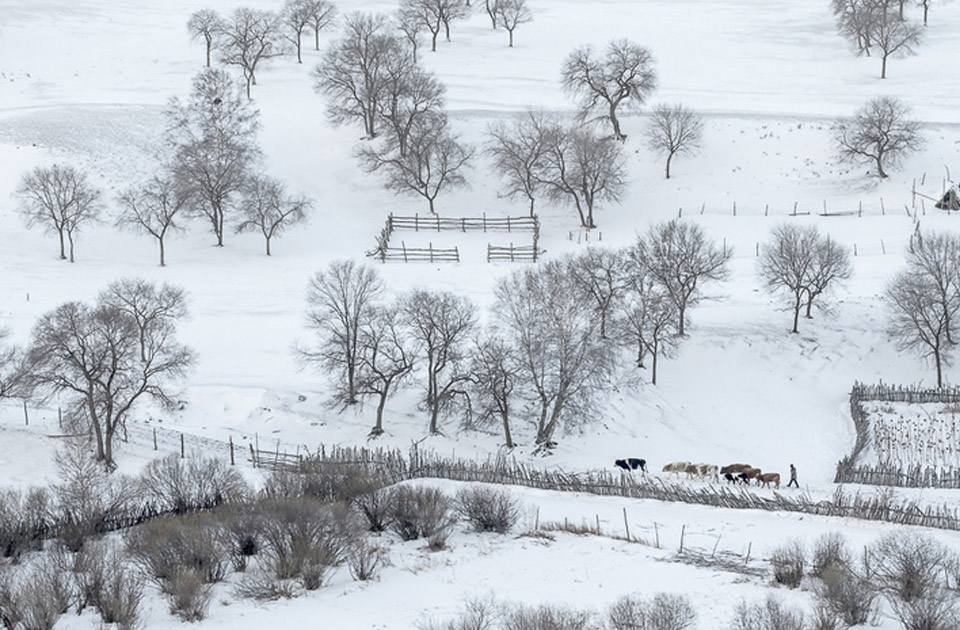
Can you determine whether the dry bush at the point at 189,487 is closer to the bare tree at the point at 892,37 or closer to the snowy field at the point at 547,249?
the snowy field at the point at 547,249

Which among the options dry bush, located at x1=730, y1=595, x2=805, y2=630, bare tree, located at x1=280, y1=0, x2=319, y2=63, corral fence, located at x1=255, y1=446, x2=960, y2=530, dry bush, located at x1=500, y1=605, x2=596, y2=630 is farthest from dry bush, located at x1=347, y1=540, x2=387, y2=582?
bare tree, located at x1=280, y1=0, x2=319, y2=63

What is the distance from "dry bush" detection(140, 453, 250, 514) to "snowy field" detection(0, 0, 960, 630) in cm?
602

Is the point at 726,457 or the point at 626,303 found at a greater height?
the point at 626,303

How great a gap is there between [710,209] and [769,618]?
4801 centimetres

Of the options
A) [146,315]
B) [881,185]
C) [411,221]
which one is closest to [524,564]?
[146,315]

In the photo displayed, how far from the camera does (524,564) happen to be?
31656 mm

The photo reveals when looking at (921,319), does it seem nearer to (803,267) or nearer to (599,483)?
(803,267)

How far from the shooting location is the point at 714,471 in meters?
41.8

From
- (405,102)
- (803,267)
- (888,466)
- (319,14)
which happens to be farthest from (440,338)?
(319,14)

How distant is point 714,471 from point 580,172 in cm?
3119

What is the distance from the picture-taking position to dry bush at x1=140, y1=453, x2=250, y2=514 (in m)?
35.4

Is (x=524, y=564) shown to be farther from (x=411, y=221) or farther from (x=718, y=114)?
(x=718, y=114)

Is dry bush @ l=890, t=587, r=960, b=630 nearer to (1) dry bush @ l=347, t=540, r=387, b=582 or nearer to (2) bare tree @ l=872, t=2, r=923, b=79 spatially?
(1) dry bush @ l=347, t=540, r=387, b=582

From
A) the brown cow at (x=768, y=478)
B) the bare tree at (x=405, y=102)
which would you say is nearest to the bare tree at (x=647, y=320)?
the brown cow at (x=768, y=478)
